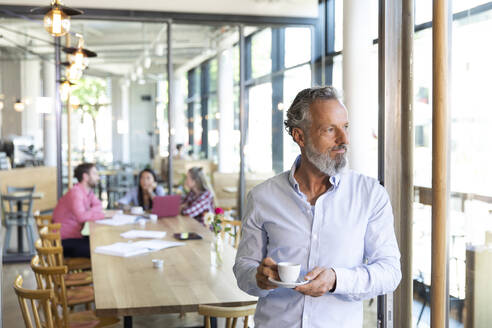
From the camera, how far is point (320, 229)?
75.5 inches

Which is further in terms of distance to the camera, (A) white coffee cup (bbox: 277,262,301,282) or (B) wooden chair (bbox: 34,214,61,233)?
(B) wooden chair (bbox: 34,214,61,233)

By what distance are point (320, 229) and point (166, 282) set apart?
158cm

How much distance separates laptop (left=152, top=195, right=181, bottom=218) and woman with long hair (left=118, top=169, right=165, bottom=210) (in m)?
0.68

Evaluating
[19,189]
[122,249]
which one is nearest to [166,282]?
[122,249]

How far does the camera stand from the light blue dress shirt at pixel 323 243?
1905 millimetres

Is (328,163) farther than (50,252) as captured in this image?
No

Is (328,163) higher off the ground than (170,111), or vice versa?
(170,111)

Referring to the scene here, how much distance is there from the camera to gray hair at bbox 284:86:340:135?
1981 mm

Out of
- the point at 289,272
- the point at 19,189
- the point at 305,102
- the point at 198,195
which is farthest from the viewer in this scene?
the point at 19,189

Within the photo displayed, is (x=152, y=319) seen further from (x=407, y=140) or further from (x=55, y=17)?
(x=407, y=140)

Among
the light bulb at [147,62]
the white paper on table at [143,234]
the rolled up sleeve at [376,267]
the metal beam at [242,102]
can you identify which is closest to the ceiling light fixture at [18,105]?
the light bulb at [147,62]

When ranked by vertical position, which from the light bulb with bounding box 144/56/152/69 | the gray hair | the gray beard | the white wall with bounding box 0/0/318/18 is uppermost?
the white wall with bounding box 0/0/318/18

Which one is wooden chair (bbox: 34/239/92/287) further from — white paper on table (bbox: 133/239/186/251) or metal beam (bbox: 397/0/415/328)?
metal beam (bbox: 397/0/415/328)

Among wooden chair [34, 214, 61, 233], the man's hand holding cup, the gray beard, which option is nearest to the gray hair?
the gray beard
